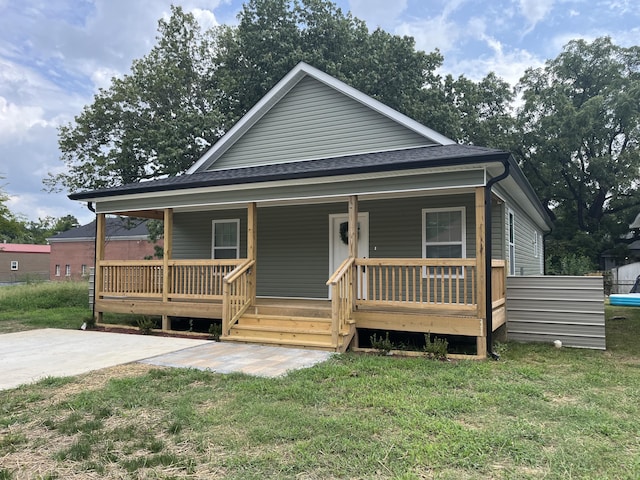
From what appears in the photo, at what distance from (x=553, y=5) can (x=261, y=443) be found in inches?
717

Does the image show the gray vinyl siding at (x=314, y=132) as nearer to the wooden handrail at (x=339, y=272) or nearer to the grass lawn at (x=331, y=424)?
the wooden handrail at (x=339, y=272)

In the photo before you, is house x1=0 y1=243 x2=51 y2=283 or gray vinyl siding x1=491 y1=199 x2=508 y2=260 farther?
house x1=0 y1=243 x2=51 y2=283

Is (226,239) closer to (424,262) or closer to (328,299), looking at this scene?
(328,299)

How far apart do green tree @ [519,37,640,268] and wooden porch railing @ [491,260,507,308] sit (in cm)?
1788

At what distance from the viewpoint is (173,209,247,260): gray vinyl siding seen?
11602mm

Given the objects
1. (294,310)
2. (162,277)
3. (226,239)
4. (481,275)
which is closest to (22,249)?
(226,239)

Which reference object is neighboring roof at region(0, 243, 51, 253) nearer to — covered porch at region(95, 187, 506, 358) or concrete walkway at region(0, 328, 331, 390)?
covered porch at region(95, 187, 506, 358)

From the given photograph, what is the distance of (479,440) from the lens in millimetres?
3215

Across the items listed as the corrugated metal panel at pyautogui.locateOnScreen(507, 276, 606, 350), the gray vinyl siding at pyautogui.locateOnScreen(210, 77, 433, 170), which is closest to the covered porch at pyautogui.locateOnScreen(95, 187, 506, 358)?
the corrugated metal panel at pyautogui.locateOnScreen(507, 276, 606, 350)

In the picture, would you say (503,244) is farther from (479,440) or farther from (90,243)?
(90,243)

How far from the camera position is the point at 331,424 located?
11.6ft

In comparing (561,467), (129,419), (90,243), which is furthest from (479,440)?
(90,243)

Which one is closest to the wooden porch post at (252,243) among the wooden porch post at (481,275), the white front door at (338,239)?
the white front door at (338,239)

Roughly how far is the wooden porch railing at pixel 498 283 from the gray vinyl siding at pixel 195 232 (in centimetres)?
632
